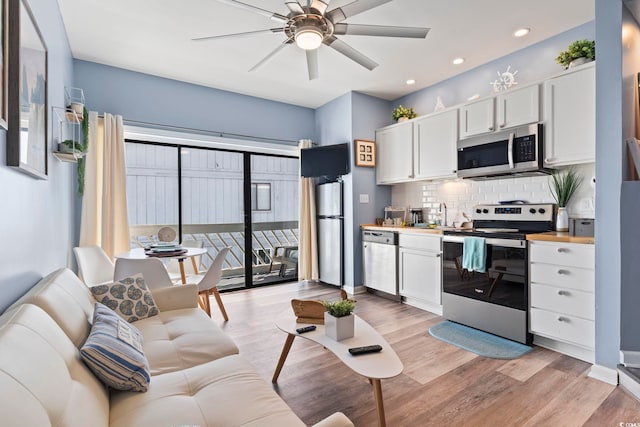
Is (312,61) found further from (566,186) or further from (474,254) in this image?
(566,186)

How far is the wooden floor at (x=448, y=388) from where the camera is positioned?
180cm

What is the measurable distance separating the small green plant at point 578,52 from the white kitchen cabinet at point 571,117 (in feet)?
0.46

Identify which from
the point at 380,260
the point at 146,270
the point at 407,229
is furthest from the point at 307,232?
the point at 146,270

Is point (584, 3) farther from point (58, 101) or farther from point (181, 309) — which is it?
point (58, 101)

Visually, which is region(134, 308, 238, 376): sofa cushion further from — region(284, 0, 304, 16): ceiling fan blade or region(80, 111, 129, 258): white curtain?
region(284, 0, 304, 16): ceiling fan blade

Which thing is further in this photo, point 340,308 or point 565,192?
point 565,192

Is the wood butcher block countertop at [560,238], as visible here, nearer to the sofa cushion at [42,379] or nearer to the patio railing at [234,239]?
the sofa cushion at [42,379]

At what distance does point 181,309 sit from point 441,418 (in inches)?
74.2

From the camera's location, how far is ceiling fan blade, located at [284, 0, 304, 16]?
6.54 ft

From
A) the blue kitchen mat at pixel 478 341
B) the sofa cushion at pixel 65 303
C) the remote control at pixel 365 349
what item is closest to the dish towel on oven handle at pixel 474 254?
the blue kitchen mat at pixel 478 341

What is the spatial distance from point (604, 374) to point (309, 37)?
3.09 metres

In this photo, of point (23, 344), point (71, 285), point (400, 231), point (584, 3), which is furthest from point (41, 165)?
point (584, 3)

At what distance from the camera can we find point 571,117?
2666mm

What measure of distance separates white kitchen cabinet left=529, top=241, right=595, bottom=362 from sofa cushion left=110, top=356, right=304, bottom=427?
7.95 feet
